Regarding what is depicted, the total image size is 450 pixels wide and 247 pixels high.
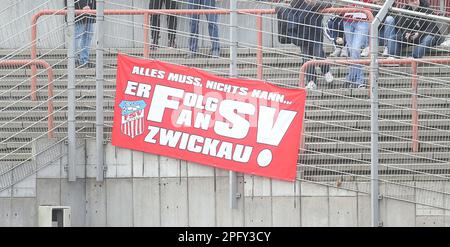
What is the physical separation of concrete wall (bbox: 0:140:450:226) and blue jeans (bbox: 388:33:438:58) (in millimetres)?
1599

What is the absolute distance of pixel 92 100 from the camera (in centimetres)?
2723

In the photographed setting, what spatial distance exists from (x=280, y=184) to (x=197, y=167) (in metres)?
0.95

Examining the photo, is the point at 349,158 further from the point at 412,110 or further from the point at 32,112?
the point at 32,112

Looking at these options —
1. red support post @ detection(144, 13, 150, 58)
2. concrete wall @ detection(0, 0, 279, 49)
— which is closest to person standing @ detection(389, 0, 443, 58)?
concrete wall @ detection(0, 0, 279, 49)

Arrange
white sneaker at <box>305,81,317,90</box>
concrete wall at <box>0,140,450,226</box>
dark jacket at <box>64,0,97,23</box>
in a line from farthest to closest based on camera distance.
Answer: dark jacket at <box>64,0,97,23</box>
white sneaker at <box>305,81,317,90</box>
concrete wall at <box>0,140,450,226</box>

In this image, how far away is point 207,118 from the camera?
26.7 m

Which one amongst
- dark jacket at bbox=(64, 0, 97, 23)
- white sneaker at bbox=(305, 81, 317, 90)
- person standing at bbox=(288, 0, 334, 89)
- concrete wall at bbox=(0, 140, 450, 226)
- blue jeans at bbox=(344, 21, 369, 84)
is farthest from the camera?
dark jacket at bbox=(64, 0, 97, 23)

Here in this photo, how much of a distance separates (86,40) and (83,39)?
0.12 ft

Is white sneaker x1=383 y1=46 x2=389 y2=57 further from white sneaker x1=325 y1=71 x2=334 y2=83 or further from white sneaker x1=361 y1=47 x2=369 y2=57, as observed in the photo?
white sneaker x1=325 y1=71 x2=334 y2=83

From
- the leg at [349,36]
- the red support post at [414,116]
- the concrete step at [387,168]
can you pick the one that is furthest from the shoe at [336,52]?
the concrete step at [387,168]

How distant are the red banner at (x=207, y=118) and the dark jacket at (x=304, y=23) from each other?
726 mm

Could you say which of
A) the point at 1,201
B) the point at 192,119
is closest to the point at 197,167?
the point at 192,119

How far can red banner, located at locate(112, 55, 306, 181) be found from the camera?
87.4 feet

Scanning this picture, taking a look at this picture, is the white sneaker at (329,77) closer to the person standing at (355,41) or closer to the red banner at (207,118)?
the person standing at (355,41)
